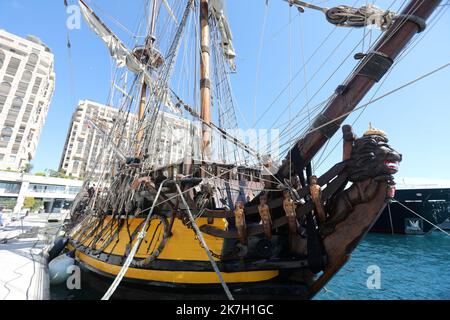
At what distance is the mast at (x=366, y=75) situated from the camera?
3148 millimetres

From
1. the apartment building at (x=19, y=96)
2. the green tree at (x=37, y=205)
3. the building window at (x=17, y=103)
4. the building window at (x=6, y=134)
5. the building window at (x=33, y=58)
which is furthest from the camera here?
the building window at (x=33, y=58)

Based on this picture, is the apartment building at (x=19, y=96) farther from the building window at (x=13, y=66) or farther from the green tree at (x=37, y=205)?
the green tree at (x=37, y=205)

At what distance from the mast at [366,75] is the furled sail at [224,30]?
8.38m

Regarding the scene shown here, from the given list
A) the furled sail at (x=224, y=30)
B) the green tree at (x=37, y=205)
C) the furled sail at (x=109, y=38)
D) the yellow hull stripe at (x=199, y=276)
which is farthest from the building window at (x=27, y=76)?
the yellow hull stripe at (x=199, y=276)

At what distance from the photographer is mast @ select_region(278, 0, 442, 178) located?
315cm

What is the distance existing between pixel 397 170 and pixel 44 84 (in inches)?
2883

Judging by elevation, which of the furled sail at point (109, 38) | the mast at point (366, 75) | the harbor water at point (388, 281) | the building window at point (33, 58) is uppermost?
the building window at point (33, 58)

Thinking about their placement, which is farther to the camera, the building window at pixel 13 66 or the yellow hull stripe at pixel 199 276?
the building window at pixel 13 66

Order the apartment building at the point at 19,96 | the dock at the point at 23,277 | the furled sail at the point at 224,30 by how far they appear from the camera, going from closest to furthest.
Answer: the dock at the point at 23,277 → the furled sail at the point at 224,30 → the apartment building at the point at 19,96

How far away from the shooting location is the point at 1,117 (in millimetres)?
45250

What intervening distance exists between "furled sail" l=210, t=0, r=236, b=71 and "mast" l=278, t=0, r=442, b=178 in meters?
8.38

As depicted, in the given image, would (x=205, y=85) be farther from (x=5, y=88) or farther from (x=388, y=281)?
(x=5, y=88)

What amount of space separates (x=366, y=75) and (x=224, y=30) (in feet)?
30.6

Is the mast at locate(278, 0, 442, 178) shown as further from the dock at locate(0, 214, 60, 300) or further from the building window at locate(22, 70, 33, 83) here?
the building window at locate(22, 70, 33, 83)
